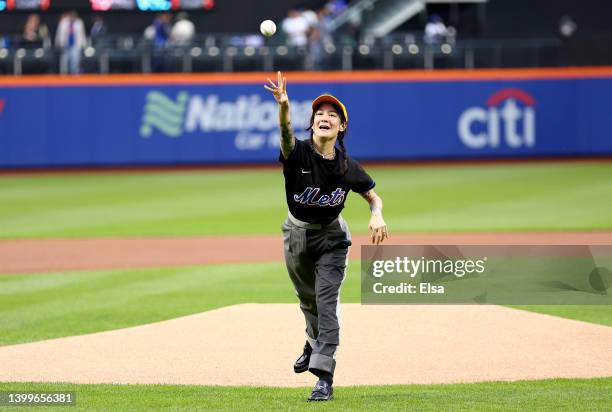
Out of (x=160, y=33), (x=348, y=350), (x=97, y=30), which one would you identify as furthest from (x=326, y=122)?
(x=97, y=30)

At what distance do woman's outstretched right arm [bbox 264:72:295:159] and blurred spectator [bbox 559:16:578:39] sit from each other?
71.4 feet

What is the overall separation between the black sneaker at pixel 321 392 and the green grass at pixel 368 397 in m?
0.06

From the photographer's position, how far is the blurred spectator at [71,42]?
25.1m

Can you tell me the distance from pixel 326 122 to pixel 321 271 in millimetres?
898

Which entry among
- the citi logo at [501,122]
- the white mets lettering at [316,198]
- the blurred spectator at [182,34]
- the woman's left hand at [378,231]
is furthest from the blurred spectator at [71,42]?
the woman's left hand at [378,231]

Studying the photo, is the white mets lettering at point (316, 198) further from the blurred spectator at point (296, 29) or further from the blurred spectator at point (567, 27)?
the blurred spectator at point (567, 27)

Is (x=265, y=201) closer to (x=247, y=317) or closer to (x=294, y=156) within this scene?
(x=247, y=317)

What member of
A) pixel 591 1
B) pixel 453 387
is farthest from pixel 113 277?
pixel 591 1

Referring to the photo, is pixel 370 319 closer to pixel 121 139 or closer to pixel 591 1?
pixel 121 139

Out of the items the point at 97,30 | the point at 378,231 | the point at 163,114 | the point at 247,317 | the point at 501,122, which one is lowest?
the point at 247,317

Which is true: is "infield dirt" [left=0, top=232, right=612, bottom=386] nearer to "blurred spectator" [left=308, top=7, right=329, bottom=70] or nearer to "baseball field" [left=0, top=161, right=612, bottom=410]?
"baseball field" [left=0, top=161, right=612, bottom=410]

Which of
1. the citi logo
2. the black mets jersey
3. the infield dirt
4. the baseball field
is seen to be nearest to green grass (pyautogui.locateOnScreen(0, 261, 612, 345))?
the baseball field

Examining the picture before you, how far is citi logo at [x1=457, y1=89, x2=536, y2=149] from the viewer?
27.0 meters

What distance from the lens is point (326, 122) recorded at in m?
6.67
